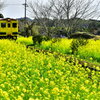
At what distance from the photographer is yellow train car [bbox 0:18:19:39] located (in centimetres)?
2834

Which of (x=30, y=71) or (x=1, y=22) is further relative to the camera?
(x=1, y=22)

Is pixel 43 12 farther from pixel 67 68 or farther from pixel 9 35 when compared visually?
pixel 67 68

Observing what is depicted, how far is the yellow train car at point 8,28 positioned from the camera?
93.0ft

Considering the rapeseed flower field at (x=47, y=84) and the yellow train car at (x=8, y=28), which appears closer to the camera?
the rapeseed flower field at (x=47, y=84)

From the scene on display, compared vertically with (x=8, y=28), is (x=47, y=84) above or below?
above

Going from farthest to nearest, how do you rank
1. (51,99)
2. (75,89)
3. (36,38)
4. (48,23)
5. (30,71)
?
(48,23) < (36,38) < (30,71) < (75,89) < (51,99)

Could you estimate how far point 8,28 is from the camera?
93.4ft

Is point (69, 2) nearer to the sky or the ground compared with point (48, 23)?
nearer to the sky

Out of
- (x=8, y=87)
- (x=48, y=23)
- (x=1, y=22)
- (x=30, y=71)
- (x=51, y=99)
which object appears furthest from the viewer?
(x=1, y=22)

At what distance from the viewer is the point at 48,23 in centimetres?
2561

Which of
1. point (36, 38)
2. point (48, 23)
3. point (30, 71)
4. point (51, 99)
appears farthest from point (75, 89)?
point (48, 23)

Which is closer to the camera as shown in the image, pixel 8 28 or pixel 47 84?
pixel 47 84

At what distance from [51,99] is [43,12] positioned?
22.2 m

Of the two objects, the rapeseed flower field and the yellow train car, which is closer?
the rapeseed flower field
